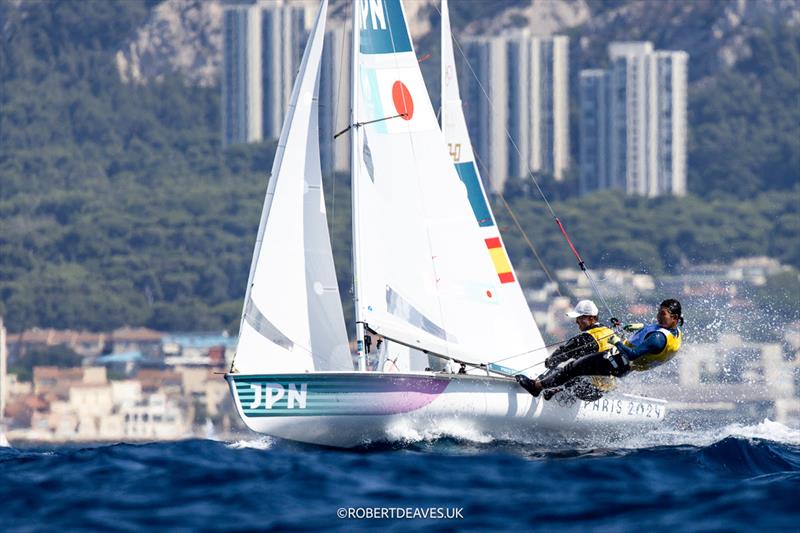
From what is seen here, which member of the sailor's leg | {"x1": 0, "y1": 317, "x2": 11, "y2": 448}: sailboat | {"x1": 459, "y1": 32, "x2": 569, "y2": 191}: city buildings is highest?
{"x1": 459, "y1": 32, "x2": 569, "y2": 191}: city buildings

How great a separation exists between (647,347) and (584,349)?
548 millimetres

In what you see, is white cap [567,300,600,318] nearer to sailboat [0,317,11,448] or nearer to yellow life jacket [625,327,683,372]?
yellow life jacket [625,327,683,372]

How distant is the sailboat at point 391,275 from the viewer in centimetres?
1462

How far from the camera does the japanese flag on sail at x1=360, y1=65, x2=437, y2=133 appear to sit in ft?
50.3

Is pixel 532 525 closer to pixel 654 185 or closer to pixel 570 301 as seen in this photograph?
pixel 570 301

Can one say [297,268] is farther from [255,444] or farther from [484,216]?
[484,216]

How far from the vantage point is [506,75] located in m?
101

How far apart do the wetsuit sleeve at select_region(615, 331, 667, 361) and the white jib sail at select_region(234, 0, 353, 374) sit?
91.8 inches

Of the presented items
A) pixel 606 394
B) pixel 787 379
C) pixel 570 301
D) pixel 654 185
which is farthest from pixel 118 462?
pixel 654 185

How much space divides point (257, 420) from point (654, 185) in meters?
83.1

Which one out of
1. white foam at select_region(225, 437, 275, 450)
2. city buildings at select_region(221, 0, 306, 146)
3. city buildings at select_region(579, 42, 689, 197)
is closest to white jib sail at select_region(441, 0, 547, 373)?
white foam at select_region(225, 437, 275, 450)

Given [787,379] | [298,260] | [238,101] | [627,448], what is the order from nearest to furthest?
[627,448] < [298,260] < [787,379] < [238,101]

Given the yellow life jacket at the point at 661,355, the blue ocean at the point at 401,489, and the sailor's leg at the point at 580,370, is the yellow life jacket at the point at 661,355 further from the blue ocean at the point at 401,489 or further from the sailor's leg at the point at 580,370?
the blue ocean at the point at 401,489

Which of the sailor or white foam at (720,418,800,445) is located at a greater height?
the sailor
